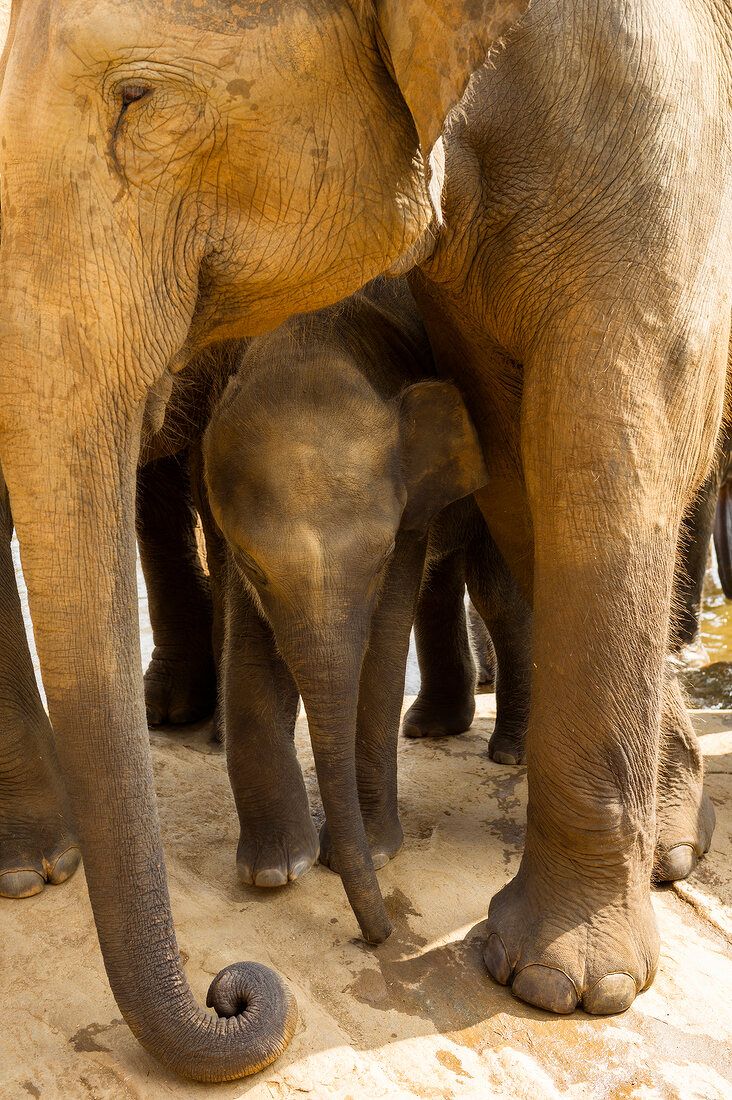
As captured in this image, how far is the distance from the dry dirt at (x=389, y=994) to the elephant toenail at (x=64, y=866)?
0.03m

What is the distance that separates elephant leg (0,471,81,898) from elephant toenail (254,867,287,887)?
1.22ft

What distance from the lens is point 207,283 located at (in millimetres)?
1727

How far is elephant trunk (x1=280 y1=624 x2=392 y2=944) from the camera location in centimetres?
210

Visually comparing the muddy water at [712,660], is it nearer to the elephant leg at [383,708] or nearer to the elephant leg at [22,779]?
the elephant leg at [383,708]

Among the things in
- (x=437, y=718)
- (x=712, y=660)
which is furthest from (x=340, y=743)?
(x=712, y=660)

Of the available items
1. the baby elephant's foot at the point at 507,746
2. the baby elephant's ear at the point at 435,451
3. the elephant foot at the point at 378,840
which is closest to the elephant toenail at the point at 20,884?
the elephant foot at the point at 378,840

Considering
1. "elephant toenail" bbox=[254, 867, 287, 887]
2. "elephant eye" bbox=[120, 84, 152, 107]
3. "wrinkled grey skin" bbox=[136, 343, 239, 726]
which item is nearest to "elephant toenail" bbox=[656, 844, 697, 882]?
"elephant toenail" bbox=[254, 867, 287, 887]

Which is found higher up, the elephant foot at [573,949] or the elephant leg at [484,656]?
the elephant foot at [573,949]

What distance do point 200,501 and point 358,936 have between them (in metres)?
1.08

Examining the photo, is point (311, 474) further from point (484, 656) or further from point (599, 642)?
point (484, 656)

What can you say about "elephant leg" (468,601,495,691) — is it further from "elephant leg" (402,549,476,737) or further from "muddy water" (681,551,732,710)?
"elephant leg" (402,549,476,737)

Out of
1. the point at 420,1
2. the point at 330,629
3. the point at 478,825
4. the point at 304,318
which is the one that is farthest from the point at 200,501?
the point at 420,1

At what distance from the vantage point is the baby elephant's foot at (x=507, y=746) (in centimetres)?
329

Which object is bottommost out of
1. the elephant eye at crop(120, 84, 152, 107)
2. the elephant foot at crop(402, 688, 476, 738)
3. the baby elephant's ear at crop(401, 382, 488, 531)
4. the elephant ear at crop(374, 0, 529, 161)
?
the elephant foot at crop(402, 688, 476, 738)
